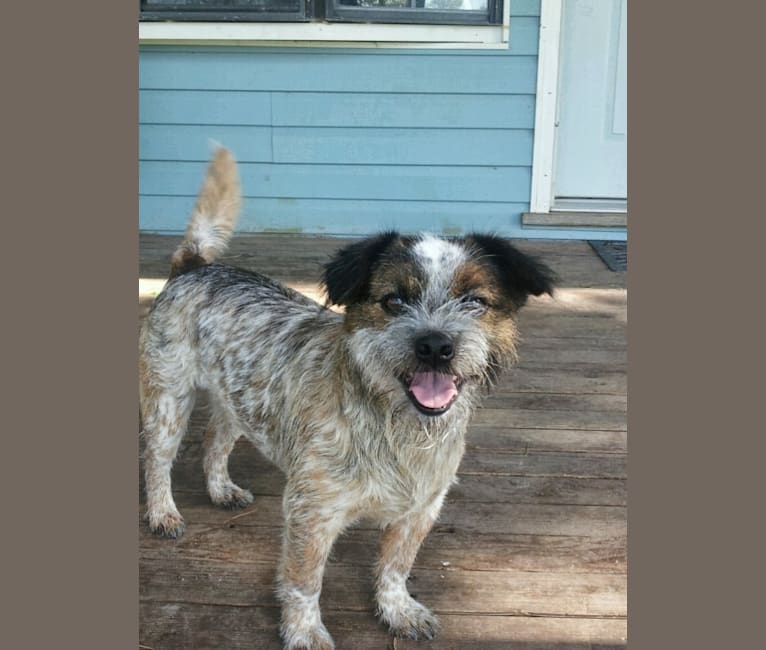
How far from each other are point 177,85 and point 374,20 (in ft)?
5.36

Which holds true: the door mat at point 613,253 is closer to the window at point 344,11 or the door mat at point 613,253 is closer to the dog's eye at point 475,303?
the window at point 344,11

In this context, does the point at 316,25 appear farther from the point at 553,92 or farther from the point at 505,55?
the point at 553,92

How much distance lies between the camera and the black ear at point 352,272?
2348 millimetres

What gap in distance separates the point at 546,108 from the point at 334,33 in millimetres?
1714

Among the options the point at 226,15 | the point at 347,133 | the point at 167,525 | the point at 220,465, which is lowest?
the point at 167,525

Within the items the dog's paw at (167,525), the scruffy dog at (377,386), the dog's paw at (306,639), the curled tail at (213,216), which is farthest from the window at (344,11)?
the dog's paw at (306,639)

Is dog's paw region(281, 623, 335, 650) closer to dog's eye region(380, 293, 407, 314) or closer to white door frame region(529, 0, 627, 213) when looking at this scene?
dog's eye region(380, 293, 407, 314)

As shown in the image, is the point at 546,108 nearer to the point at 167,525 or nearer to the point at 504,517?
the point at 504,517

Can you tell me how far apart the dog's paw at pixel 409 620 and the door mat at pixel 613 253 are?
3690 millimetres

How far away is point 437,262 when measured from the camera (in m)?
2.33

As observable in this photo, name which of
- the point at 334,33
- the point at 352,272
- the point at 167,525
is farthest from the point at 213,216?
the point at 334,33

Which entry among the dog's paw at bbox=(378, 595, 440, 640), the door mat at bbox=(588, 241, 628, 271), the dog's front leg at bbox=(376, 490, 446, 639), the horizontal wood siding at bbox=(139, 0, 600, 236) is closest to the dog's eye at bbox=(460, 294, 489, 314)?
the dog's front leg at bbox=(376, 490, 446, 639)

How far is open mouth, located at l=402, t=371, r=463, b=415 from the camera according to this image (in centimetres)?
222

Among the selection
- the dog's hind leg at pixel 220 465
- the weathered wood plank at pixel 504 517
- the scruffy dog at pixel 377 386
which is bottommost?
the weathered wood plank at pixel 504 517
